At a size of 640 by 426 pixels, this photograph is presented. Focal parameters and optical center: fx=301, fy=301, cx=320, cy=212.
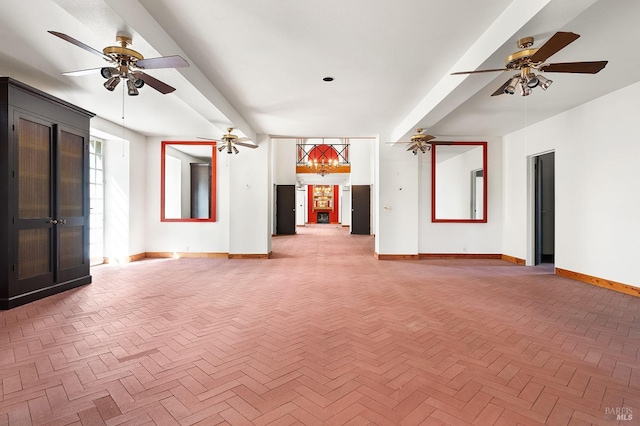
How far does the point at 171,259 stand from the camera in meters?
7.07

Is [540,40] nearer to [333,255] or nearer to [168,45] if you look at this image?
[168,45]

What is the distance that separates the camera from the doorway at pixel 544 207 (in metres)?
6.41

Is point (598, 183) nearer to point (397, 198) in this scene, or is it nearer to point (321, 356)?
point (397, 198)

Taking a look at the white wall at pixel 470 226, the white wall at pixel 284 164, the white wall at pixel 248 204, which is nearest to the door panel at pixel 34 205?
the white wall at pixel 248 204

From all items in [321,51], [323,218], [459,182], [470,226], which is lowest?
[323,218]

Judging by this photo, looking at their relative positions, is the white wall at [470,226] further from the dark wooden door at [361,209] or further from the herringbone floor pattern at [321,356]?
the dark wooden door at [361,209]

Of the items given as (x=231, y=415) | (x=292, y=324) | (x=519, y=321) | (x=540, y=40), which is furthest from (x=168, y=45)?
(x=519, y=321)

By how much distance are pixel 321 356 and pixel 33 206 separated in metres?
4.20

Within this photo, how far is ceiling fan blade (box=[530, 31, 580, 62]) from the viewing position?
85.4 inches

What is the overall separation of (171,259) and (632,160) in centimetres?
856

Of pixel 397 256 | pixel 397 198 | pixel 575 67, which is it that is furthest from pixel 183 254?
pixel 575 67

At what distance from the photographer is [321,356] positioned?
93.9 inches

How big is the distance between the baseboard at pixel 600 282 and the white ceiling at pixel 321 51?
9.30 feet

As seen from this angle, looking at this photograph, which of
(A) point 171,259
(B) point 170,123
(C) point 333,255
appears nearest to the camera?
(B) point 170,123
